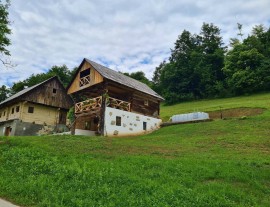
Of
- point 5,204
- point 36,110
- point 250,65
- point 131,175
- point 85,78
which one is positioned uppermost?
point 250,65

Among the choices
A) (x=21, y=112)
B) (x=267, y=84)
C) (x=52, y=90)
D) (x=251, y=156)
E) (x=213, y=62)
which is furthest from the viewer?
(x=213, y=62)

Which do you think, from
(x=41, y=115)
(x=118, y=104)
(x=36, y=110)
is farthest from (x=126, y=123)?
(x=36, y=110)

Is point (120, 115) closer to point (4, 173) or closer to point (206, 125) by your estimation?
point (206, 125)

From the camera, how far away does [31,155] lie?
44.7 feet

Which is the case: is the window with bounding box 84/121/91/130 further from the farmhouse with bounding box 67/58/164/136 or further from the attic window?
the attic window

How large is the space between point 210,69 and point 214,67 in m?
Answer: 2.00

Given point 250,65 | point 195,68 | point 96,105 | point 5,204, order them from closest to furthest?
point 5,204, point 96,105, point 250,65, point 195,68

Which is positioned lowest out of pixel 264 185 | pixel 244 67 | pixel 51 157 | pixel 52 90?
pixel 264 185

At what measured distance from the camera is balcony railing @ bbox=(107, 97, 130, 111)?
27364mm

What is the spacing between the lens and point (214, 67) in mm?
68938

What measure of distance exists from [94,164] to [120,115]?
15.1 meters

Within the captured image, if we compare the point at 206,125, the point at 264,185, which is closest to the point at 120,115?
the point at 206,125

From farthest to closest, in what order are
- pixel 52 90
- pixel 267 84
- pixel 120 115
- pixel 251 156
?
1. pixel 267 84
2. pixel 52 90
3. pixel 120 115
4. pixel 251 156

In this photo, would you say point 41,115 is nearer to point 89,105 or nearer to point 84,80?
point 84,80
